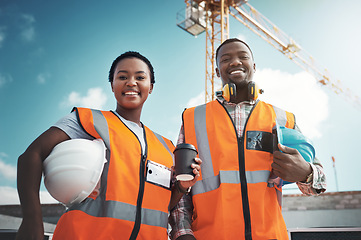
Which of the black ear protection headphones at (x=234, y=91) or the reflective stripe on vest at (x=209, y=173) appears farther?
the black ear protection headphones at (x=234, y=91)

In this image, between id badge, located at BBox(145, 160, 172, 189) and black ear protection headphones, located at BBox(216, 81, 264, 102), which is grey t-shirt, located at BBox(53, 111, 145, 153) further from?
black ear protection headphones, located at BBox(216, 81, 264, 102)

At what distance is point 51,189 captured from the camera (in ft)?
6.05

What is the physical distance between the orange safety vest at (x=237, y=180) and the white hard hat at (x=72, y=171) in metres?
0.88

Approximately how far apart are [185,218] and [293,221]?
35.8 ft

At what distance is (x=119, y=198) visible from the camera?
2.05m

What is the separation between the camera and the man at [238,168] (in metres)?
2.18

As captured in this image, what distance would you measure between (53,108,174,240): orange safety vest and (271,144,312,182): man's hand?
0.84m

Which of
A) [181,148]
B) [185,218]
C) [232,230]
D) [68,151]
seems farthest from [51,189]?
[232,230]

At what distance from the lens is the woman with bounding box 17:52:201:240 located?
1786 millimetres

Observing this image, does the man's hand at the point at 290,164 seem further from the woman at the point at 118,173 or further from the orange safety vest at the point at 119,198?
the orange safety vest at the point at 119,198

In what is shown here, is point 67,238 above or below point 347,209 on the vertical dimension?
below

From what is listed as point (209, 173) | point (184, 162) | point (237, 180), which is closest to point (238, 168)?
point (237, 180)

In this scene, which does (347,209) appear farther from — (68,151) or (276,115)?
(68,151)

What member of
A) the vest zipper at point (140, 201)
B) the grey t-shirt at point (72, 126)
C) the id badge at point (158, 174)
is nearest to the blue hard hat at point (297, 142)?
the id badge at point (158, 174)
